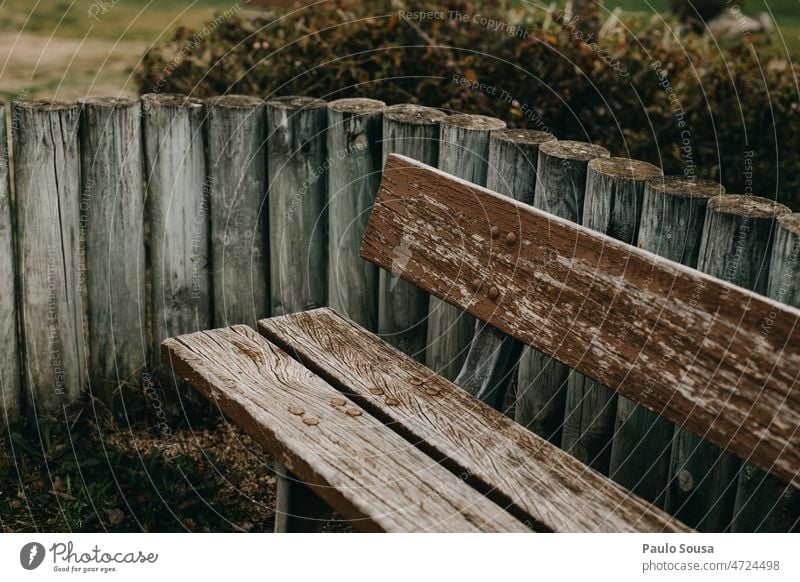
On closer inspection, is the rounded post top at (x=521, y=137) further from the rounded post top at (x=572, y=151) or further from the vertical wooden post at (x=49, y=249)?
the vertical wooden post at (x=49, y=249)

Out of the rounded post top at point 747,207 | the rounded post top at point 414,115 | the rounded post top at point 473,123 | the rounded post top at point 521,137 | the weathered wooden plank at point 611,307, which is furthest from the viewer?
the rounded post top at point 414,115

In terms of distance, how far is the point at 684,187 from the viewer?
2781mm

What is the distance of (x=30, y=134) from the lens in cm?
342

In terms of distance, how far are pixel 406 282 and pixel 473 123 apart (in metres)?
0.63

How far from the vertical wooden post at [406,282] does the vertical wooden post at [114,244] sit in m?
0.92

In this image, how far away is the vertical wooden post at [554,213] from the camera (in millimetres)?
3043

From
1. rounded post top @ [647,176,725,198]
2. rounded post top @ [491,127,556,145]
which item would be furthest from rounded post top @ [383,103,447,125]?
rounded post top @ [647,176,725,198]

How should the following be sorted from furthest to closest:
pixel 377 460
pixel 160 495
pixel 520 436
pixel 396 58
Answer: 1. pixel 396 58
2. pixel 160 495
3. pixel 520 436
4. pixel 377 460

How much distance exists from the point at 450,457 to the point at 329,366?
60 cm

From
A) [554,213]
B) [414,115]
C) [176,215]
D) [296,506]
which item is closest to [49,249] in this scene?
[176,215]

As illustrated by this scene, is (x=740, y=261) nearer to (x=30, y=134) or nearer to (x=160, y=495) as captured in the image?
(x=160, y=495)

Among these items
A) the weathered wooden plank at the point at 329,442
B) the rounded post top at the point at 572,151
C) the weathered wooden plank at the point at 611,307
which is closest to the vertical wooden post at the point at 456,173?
the rounded post top at the point at 572,151

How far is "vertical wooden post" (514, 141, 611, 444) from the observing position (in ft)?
9.98

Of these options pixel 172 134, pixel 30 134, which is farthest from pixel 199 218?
pixel 30 134
